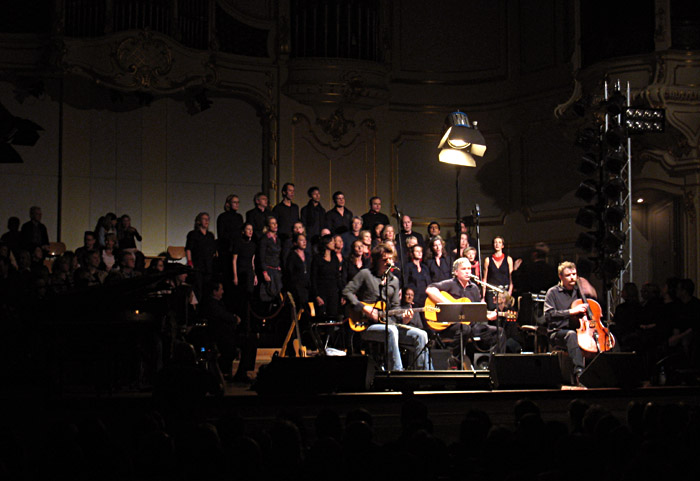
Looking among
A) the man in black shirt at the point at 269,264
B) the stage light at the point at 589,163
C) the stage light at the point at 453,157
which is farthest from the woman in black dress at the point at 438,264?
the stage light at the point at 589,163

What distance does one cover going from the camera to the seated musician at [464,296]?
10.4 m

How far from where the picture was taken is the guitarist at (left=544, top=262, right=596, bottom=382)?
32.6ft

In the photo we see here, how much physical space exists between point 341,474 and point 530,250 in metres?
11.8

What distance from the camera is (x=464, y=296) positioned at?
10.7 metres

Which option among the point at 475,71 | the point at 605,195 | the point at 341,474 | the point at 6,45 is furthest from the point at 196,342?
the point at 475,71

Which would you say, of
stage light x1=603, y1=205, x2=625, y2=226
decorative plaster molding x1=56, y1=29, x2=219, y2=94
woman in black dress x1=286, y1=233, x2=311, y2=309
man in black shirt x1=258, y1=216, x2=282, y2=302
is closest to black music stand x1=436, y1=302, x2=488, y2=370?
stage light x1=603, y1=205, x2=625, y2=226

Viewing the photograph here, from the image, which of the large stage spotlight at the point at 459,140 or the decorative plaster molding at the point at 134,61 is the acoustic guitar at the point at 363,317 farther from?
the decorative plaster molding at the point at 134,61

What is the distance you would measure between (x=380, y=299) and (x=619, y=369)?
2.64 metres

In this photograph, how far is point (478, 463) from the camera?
189 inches

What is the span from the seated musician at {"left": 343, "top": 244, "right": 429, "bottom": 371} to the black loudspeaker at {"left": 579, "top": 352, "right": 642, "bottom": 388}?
2.06 metres

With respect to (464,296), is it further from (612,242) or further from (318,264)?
(318,264)

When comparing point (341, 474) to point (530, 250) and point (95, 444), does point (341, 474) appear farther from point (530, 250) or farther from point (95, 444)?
point (530, 250)

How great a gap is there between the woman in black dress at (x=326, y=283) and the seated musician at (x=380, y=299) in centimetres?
147

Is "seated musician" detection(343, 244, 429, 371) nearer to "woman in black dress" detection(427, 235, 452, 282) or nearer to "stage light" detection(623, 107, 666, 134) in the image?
"woman in black dress" detection(427, 235, 452, 282)
